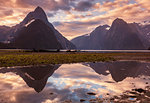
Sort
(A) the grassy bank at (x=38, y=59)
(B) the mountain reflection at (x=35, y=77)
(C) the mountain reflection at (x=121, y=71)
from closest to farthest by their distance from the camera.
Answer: (B) the mountain reflection at (x=35, y=77) → (C) the mountain reflection at (x=121, y=71) → (A) the grassy bank at (x=38, y=59)

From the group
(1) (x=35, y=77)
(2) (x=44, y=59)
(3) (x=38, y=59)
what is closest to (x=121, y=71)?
(1) (x=35, y=77)

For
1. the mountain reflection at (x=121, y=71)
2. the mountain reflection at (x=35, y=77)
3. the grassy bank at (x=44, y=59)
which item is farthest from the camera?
the grassy bank at (x=44, y=59)

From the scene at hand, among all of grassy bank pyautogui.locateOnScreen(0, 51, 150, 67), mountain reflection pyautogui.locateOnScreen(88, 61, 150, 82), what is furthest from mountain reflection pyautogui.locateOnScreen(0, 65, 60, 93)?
mountain reflection pyautogui.locateOnScreen(88, 61, 150, 82)

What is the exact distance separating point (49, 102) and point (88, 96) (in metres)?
2.92

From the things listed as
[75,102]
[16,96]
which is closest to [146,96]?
[75,102]

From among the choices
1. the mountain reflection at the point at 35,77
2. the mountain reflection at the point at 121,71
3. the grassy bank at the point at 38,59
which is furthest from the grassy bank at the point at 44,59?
the mountain reflection at the point at 121,71

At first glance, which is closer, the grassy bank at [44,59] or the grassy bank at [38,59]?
the grassy bank at [38,59]

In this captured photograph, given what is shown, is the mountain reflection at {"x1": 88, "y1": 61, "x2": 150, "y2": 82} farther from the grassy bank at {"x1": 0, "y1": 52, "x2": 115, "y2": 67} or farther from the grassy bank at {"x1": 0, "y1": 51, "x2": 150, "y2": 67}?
the grassy bank at {"x1": 0, "y1": 51, "x2": 150, "y2": 67}

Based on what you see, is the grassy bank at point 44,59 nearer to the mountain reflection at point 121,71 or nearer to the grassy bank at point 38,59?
Answer: the grassy bank at point 38,59

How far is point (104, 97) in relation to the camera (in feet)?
34.0

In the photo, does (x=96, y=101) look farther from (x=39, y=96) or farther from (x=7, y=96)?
(x=7, y=96)

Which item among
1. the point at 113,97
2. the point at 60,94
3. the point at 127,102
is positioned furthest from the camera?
the point at 60,94

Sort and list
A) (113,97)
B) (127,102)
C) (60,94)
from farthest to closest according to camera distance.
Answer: (60,94) → (113,97) → (127,102)

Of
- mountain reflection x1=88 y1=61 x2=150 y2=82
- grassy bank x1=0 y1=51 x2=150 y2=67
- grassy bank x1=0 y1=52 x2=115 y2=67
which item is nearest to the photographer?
mountain reflection x1=88 y1=61 x2=150 y2=82
